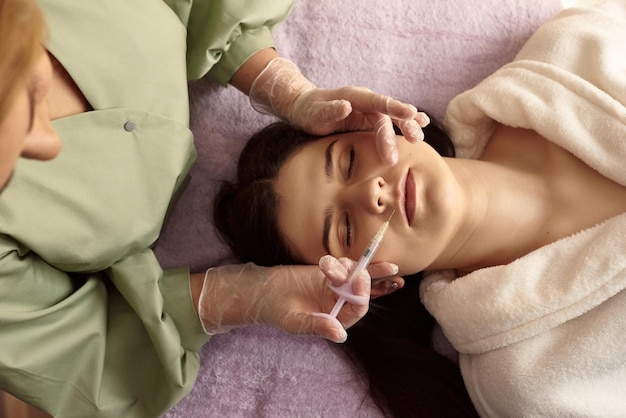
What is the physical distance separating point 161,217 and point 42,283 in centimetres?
25

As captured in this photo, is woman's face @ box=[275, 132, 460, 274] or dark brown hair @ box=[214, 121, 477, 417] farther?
dark brown hair @ box=[214, 121, 477, 417]

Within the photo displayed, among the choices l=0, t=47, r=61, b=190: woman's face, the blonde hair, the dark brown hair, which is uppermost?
the blonde hair

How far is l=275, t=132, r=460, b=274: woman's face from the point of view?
3.47ft

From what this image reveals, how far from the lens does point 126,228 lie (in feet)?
3.55

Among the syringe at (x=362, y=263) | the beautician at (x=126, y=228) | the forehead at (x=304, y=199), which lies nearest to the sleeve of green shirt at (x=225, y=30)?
the beautician at (x=126, y=228)

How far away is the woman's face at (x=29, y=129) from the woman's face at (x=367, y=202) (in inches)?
23.1

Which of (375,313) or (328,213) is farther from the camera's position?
(375,313)

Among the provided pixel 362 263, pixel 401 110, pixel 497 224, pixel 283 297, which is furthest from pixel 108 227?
pixel 497 224

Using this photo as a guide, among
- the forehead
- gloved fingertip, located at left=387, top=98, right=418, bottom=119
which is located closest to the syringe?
the forehead

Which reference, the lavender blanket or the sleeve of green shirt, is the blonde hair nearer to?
the sleeve of green shirt

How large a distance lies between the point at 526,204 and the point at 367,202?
1.25 feet

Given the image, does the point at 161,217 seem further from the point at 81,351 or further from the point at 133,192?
the point at 81,351

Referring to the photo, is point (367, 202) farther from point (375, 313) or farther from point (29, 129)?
point (29, 129)

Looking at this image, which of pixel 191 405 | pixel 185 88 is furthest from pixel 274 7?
pixel 191 405
